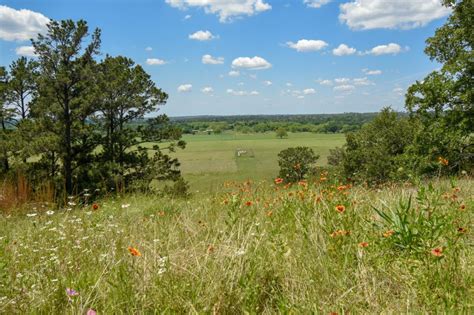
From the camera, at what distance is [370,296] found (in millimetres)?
2178

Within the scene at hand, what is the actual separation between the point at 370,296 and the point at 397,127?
34.8 m

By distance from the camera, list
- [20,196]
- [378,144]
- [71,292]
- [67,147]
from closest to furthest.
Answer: [71,292] < [20,196] < [67,147] < [378,144]

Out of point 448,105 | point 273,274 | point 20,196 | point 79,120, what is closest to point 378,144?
point 448,105

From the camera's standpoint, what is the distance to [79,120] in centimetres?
2405

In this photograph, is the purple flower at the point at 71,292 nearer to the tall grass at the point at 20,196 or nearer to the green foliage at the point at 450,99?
the tall grass at the point at 20,196

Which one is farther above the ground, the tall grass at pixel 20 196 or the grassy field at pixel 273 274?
the grassy field at pixel 273 274

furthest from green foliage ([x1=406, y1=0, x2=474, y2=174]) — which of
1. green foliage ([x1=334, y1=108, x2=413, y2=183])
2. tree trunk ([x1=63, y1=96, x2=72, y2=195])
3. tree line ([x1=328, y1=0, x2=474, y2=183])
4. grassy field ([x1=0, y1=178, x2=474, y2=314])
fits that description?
tree trunk ([x1=63, y1=96, x2=72, y2=195])

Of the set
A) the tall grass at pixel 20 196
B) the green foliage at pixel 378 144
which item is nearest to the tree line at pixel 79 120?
the tall grass at pixel 20 196

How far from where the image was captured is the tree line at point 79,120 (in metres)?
21.2

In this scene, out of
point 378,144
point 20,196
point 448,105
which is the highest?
point 448,105

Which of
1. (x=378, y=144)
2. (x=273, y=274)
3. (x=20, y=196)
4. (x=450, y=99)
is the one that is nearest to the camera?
(x=273, y=274)

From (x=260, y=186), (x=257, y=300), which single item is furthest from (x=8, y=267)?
(x=260, y=186)

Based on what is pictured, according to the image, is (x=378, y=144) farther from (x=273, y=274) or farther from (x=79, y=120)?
(x=273, y=274)

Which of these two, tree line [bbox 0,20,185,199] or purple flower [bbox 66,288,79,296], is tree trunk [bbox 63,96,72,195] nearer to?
tree line [bbox 0,20,185,199]
